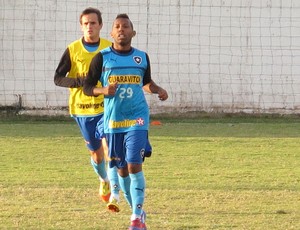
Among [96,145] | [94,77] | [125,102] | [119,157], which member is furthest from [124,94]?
[96,145]

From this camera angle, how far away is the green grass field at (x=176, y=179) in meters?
8.80

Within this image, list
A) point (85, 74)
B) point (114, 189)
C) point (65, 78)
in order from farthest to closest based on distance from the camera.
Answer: point (85, 74)
point (65, 78)
point (114, 189)

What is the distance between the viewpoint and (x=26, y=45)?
19625 millimetres

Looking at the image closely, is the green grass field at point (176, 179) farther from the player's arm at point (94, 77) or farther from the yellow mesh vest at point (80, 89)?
the player's arm at point (94, 77)

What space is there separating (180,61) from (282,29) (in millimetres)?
2248

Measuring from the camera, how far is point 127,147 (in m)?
8.42

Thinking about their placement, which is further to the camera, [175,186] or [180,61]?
[180,61]

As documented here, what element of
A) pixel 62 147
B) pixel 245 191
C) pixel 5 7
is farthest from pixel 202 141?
pixel 5 7

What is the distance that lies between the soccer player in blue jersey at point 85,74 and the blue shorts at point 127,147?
49.6 inches

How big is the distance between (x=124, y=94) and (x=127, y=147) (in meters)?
0.48

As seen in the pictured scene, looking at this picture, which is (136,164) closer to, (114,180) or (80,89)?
(114,180)

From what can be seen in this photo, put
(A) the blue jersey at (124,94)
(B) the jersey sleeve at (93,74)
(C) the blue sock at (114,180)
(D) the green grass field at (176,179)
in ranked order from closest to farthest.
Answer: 1. (A) the blue jersey at (124,94)
2. (B) the jersey sleeve at (93,74)
3. (D) the green grass field at (176,179)
4. (C) the blue sock at (114,180)

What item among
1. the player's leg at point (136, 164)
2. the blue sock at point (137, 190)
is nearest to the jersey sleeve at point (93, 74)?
the player's leg at point (136, 164)

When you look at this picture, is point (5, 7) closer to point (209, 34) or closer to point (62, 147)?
point (209, 34)
